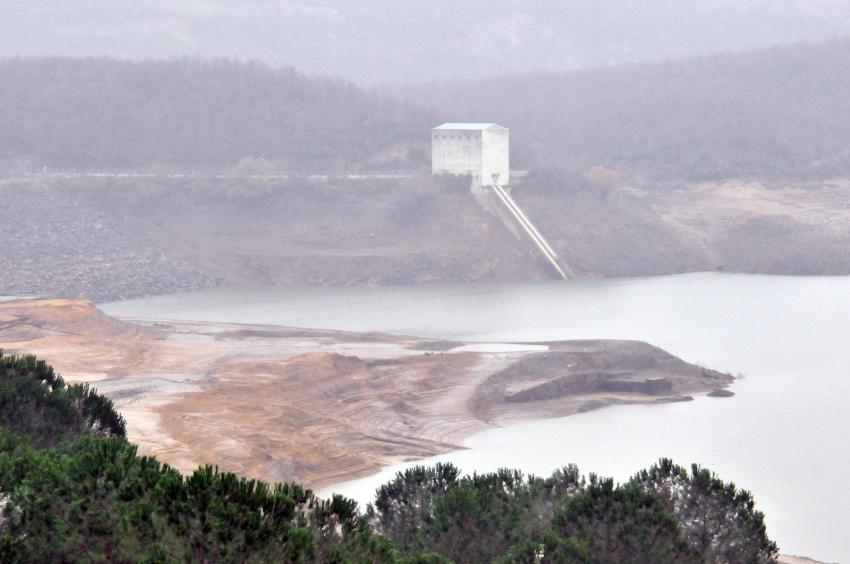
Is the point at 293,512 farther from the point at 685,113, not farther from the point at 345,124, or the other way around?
the point at 685,113

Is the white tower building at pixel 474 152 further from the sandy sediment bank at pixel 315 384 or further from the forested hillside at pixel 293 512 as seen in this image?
the forested hillside at pixel 293 512

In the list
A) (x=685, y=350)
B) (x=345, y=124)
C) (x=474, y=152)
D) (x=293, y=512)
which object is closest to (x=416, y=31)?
(x=345, y=124)

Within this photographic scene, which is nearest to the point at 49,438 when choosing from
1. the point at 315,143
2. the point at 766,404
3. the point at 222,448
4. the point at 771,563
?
the point at 771,563

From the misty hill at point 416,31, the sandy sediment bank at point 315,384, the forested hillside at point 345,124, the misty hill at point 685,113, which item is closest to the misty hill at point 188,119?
the forested hillside at point 345,124

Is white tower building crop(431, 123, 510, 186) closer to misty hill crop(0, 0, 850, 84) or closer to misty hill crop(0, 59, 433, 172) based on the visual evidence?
misty hill crop(0, 59, 433, 172)

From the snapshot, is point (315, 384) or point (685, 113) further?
point (685, 113)

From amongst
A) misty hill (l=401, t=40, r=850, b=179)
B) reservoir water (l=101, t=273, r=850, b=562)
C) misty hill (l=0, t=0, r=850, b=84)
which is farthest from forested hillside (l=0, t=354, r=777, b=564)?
misty hill (l=0, t=0, r=850, b=84)

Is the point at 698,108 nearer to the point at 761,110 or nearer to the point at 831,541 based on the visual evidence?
the point at 761,110
